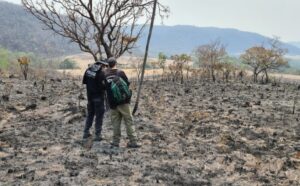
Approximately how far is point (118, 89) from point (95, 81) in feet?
2.80

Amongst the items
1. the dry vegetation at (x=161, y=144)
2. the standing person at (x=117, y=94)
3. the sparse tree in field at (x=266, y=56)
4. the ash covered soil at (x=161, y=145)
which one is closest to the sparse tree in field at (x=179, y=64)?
the sparse tree in field at (x=266, y=56)

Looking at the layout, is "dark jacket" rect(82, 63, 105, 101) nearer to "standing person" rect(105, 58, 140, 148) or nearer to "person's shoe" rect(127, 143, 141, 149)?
"standing person" rect(105, 58, 140, 148)

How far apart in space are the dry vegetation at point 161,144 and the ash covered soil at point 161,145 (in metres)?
0.02

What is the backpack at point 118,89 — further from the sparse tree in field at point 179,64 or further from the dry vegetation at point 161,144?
the sparse tree in field at point 179,64

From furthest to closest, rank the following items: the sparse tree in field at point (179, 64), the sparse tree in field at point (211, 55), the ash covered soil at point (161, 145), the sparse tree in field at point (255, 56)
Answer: the sparse tree in field at point (211, 55) < the sparse tree in field at point (255, 56) < the sparse tree in field at point (179, 64) < the ash covered soil at point (161, 145)

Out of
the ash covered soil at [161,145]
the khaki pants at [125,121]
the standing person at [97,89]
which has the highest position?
the standing person at [97,89]

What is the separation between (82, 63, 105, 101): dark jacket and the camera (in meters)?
11.4

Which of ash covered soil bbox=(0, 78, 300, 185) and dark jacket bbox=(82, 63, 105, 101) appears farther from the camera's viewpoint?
dark jacket bbox=(82, 63, 105, 101)

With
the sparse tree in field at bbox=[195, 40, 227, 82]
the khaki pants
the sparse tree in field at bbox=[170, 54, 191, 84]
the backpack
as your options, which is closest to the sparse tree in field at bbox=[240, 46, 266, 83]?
the sparse tree in field at bbox=[195, 40, 227, 82]

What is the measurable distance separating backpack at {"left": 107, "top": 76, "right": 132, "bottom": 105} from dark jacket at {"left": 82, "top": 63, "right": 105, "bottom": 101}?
0.53 metres

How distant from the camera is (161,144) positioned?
11820mm

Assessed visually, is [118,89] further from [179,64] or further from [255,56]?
[255,56]

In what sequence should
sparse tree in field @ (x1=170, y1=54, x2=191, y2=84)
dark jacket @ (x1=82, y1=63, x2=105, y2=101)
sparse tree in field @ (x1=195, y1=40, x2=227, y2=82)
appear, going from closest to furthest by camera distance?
1. dark jacket @ (x1=82, y1=63, x2=105, y2=101)
2. sparse tree in field @ (x1=170, y1=54, x2=191, y2=84)
3. sparse tree in field @ (x1=195, y1=40, x2=227, y2=82)

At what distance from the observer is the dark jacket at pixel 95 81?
11.4 m
